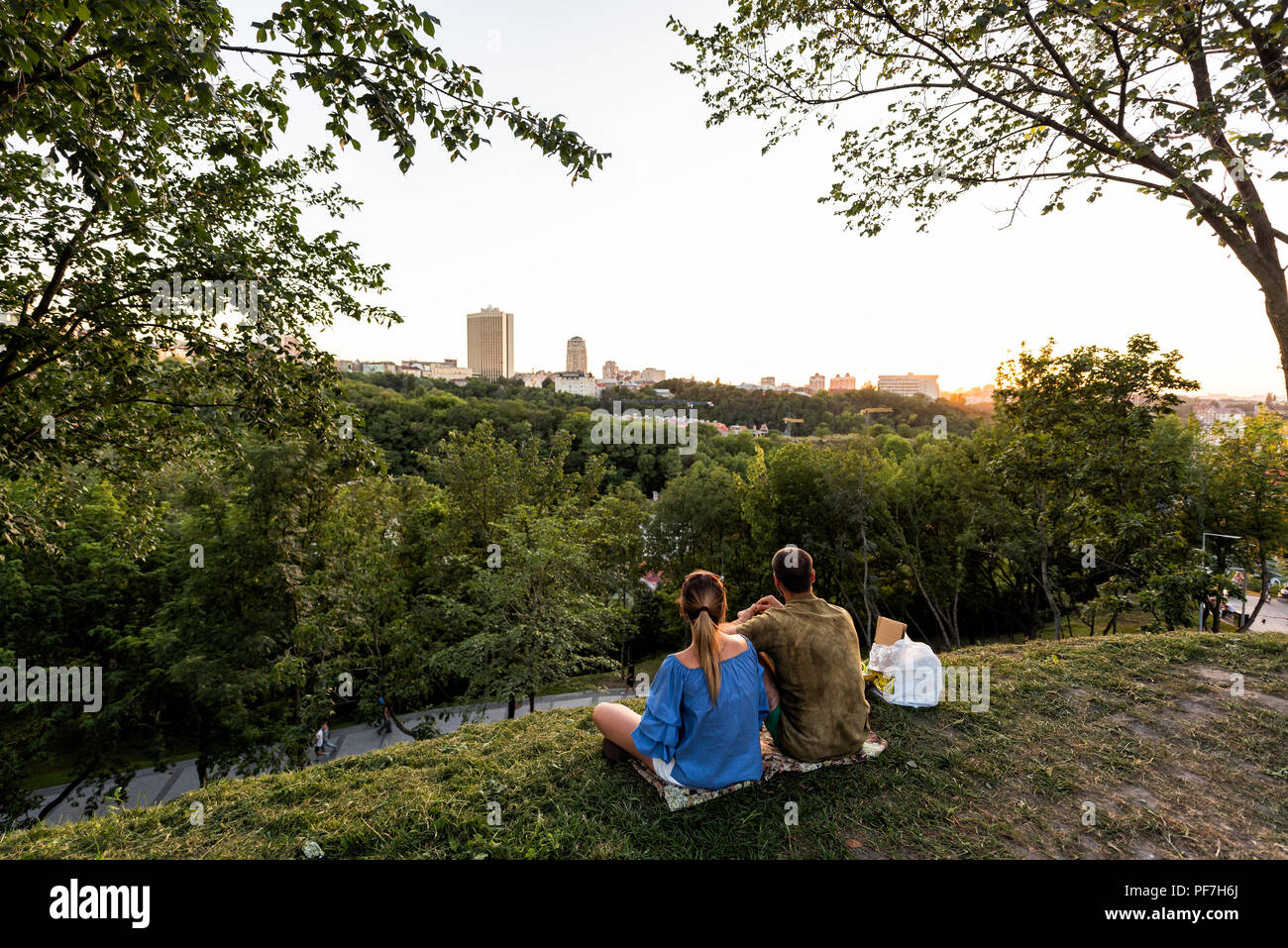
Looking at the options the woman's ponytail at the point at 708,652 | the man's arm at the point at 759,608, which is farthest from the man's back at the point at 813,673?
the woman's ponytail at the point at 708,652

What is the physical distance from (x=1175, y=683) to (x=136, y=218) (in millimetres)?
10980

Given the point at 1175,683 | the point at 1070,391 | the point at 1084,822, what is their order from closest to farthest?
1. the point at 1084,822
2. the point at 1175,683
3. the point at 1070,391

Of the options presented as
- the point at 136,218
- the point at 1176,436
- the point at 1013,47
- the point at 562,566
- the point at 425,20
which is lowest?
the point at 562,566

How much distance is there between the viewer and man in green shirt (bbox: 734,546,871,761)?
11.6 ft

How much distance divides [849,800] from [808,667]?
2.73 ft

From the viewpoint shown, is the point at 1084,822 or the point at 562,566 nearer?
the point at 1084,822

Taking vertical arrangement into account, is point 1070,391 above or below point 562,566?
above

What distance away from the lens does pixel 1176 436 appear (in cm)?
1780

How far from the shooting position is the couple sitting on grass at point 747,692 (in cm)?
327

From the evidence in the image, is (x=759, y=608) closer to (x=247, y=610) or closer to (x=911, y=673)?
(x=911, y=673)
